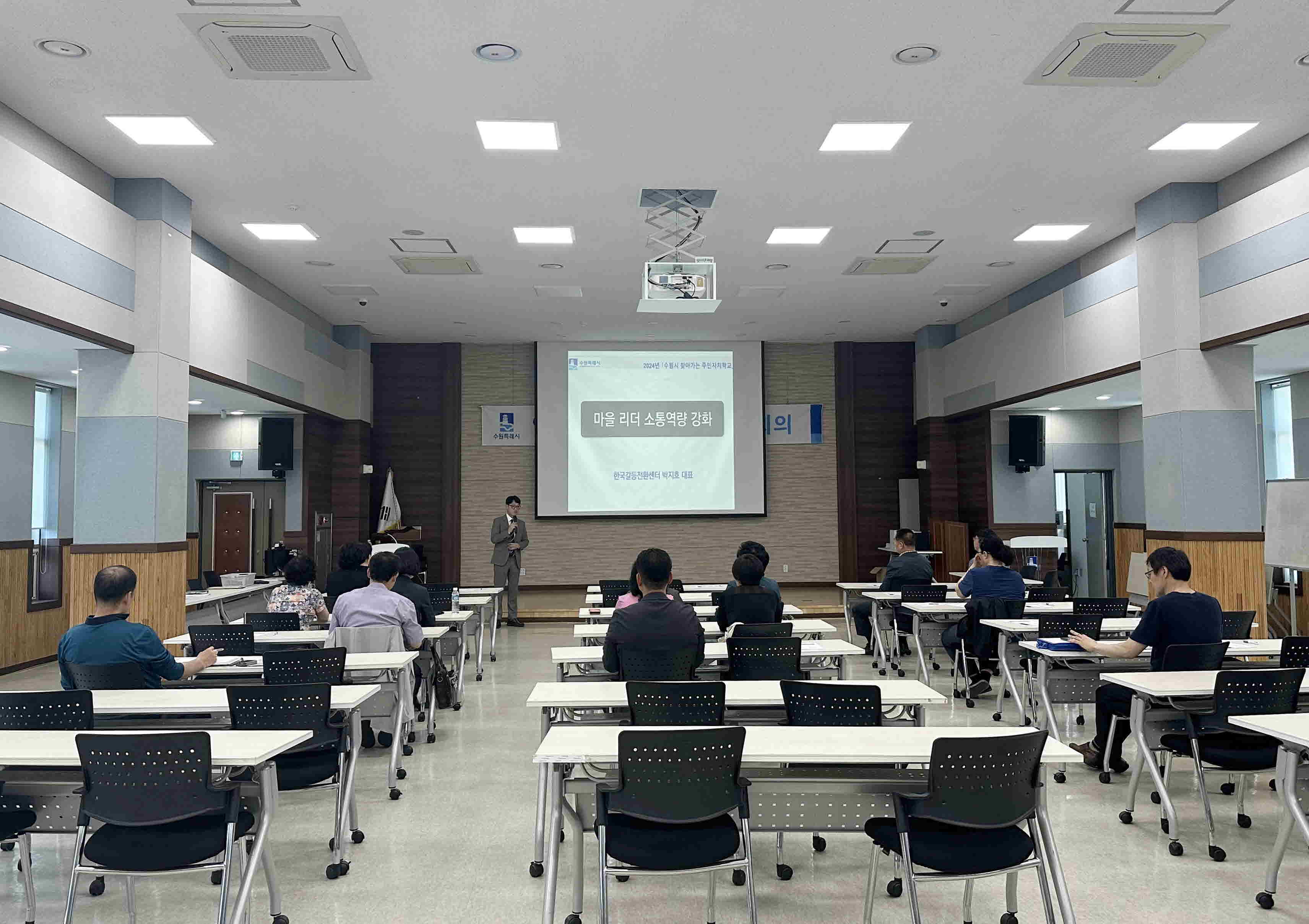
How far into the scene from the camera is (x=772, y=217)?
8547 millimetres

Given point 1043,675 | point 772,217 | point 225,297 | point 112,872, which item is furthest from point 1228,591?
point 225,297

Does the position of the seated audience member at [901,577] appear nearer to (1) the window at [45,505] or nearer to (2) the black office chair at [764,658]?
(2) the black office chair at [764,658]

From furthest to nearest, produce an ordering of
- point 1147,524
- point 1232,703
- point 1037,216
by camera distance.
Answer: point 1037,216
point 1147,524
point 1232,703

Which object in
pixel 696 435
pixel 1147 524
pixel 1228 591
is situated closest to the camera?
pixel 1228 591

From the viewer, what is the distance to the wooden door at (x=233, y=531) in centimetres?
1263

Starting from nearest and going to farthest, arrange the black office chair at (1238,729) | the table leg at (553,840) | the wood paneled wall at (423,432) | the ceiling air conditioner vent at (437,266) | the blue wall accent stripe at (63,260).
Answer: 1. the table leg at (553,840)
2. the black office chair at (1238,729)
3. the blue wall accent stripe at (63,260)
4. the ceiling air conditioner vent at (437,266)
5. the wood paneled wall at (423,432)

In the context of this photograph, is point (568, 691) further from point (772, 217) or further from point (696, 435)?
point (696, 435)

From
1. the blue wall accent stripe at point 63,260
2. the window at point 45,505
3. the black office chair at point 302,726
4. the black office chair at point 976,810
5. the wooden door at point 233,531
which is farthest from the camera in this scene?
the wooden door at point 233,531

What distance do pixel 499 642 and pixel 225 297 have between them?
455 centimetres

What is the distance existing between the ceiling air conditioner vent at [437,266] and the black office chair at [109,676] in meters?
6.32

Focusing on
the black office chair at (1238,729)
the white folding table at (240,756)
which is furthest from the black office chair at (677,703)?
the black office chair at (1238,729)

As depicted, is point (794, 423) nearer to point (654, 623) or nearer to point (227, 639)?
point (227, 639)

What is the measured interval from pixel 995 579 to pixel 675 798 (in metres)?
4.87

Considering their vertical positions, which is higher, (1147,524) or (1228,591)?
(1147,524)
